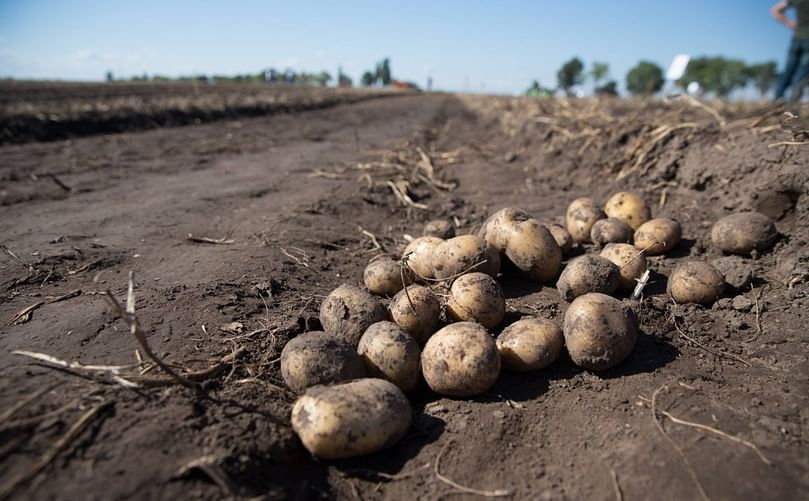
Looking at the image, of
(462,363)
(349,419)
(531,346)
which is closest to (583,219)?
(531,346)

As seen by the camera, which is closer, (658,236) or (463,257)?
(463,257)

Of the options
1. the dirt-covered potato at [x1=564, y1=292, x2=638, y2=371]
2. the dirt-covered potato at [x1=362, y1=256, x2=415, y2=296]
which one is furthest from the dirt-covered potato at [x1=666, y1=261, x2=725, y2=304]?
the dirt-covered potato at [x1=362, y1=256, x2=415, y2=296]

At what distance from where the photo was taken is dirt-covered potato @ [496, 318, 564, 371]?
289 centimetres

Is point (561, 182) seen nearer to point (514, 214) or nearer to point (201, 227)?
point (514, 214)

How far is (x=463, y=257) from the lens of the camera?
11.5 ft


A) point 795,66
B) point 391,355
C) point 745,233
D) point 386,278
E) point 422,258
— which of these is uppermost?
point 795,66

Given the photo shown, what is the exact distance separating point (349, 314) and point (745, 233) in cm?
363

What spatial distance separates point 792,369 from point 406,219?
4.18m

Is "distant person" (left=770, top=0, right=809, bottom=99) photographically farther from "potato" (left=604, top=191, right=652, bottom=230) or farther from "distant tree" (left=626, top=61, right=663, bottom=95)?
"distant tree" (left=626, top=61, right=663, bottom=95)

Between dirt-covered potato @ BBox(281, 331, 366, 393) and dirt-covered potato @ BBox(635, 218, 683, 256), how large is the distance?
3.15m

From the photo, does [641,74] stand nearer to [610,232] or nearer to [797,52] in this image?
[797,52]

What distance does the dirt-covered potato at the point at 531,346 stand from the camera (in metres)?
2.89

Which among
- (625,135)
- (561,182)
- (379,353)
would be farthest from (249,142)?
(379,353)

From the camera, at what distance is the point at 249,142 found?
12.3 meters
